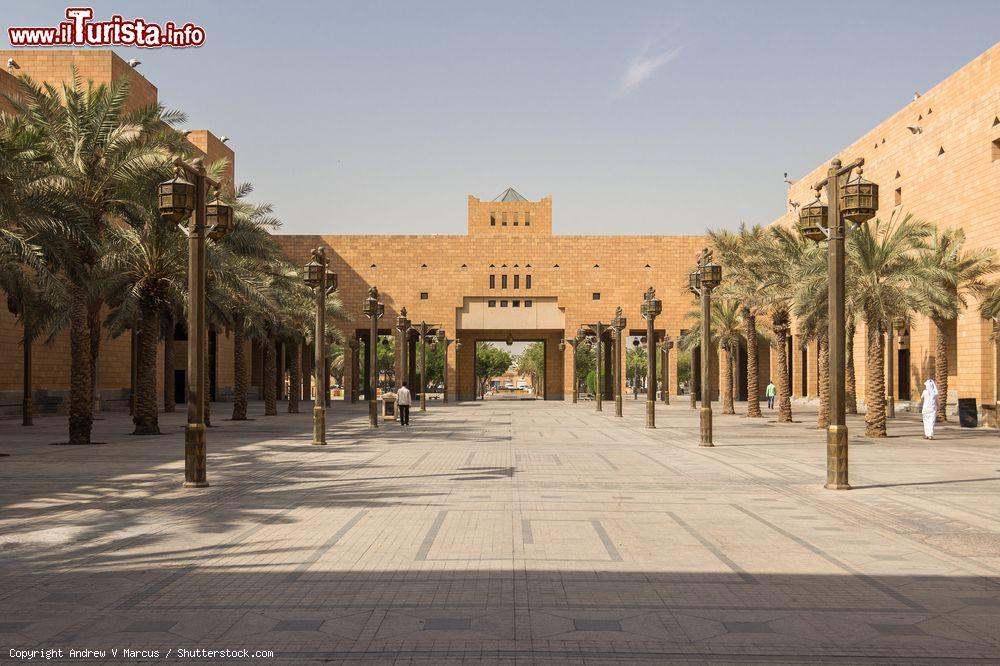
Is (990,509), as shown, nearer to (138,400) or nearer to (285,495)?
(285,495)

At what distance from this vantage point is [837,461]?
14.6m

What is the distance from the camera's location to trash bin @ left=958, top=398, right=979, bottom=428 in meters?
34.1

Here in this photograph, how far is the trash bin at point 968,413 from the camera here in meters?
34.1

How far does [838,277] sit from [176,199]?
1048 cm

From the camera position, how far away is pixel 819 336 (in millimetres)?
32750

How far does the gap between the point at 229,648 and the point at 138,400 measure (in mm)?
24487

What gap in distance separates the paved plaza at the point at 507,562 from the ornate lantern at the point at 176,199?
4304 millimetres

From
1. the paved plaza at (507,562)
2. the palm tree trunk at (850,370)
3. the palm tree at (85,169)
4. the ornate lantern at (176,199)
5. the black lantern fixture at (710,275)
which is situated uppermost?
the palm tree at (85,169)

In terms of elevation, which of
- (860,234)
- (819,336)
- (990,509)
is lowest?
(990,509)

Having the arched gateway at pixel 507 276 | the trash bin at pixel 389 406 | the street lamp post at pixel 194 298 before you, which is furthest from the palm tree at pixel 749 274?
the arched gateway at pixel 507 276

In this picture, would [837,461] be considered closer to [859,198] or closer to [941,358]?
[859,198]

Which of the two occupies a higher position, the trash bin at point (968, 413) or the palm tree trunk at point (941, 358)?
the palm tree trunk at point (941, 358)

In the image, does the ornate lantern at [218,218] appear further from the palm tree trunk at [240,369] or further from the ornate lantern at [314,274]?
the palm tree trunk at [240,369]

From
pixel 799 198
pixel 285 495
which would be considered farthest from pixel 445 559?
pixel 799 198
